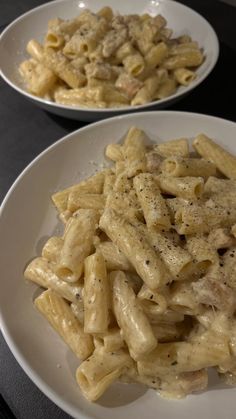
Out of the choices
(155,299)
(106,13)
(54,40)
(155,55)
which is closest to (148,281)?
(155,299)

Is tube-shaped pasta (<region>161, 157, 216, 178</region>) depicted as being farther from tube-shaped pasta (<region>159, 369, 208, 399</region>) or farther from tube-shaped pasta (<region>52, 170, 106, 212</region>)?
tube-shaped pasta (<region>159, 369, 208, 399</region>)

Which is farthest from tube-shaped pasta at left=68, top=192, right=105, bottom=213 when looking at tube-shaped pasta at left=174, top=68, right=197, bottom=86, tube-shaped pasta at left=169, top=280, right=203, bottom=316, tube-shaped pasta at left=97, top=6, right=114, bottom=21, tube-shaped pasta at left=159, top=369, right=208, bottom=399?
tube-shaped pasta at left=97, top=6, right=114, bottom=21

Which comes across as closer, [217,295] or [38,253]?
[217,295]

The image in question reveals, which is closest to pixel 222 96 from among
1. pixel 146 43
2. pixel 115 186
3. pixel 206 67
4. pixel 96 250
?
pixel 206 67

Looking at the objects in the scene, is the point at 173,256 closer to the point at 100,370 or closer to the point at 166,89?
the point at 100,370

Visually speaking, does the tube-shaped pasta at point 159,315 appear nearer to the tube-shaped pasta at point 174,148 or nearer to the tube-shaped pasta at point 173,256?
the tube-shaped pasta at point 173,256

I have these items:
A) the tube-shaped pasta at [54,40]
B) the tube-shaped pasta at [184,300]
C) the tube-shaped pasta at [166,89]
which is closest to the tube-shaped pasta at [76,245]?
the tube-shaped pasta at [184,300]

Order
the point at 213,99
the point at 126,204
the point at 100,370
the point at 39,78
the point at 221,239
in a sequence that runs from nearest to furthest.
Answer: the point at 100,370 → the point at 221,239 → the point at 126,204 → the point at 39,78 → the point at 213,99
